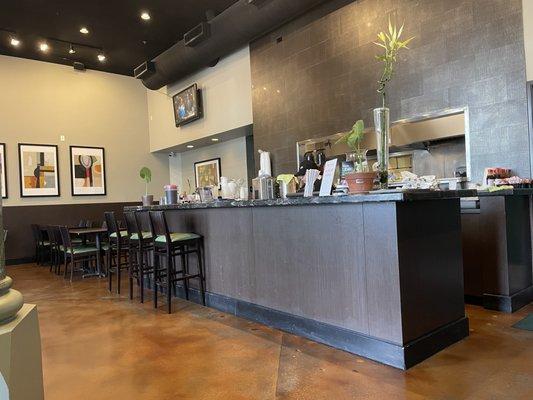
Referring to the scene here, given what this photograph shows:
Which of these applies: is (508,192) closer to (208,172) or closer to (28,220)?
(208,172)

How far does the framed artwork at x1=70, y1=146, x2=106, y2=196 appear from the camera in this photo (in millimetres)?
9352

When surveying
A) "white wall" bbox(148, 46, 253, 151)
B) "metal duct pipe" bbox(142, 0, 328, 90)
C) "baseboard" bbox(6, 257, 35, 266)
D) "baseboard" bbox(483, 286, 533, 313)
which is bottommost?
"baseboard" bbox(6, 257, 35, 266)

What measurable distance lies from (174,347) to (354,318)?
1355mm

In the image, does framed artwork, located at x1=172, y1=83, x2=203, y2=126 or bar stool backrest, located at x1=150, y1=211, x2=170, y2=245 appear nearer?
bar stool backrest, located at x1=150, y1=211, x2=170, y2=245

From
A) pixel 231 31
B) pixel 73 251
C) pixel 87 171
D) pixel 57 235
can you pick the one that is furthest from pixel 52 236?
pixel 231 31

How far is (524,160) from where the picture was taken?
3.79 m

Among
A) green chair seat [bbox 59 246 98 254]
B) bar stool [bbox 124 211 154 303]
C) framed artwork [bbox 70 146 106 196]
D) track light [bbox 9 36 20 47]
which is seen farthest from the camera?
framed artwork [bbox 70 146 106 196]

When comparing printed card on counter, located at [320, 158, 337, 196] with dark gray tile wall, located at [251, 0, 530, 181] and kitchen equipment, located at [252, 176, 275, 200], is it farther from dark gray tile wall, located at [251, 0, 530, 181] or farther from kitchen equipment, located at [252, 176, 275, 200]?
dark gray tile wall, located at [251, 0, 530, 181]

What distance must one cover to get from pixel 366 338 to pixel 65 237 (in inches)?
210

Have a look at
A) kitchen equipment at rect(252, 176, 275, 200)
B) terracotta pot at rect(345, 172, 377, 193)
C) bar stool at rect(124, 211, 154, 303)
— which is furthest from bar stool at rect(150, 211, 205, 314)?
terracotta pot at rect(345, 172, 377, 193)

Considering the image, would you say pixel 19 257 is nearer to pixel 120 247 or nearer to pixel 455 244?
pixel 120 247

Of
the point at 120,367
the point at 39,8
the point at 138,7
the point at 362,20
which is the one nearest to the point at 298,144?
the point at 362,20

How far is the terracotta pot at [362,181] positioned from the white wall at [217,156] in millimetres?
5496

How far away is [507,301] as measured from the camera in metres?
3.34
